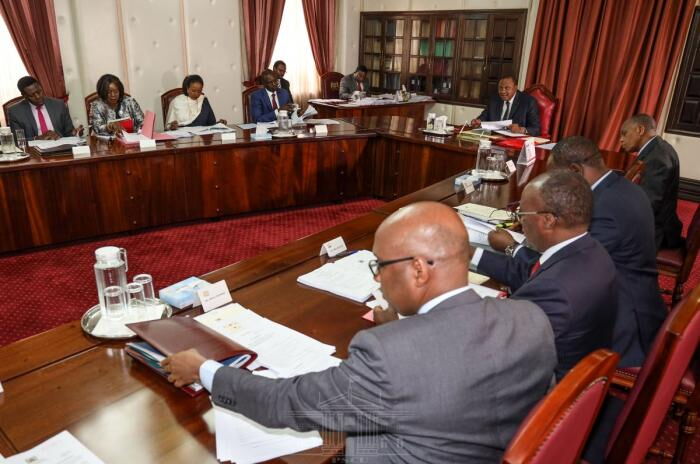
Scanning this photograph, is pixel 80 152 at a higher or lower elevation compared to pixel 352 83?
lower

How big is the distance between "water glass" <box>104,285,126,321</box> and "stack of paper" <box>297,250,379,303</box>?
1.80 ft

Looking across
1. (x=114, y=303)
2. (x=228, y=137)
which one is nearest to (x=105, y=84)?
(x=228, y=137)

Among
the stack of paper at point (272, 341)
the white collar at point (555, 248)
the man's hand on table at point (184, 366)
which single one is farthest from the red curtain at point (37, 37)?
the white collar at point (555, 248)

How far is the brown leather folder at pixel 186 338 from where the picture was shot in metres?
1.20

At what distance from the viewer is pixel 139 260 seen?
3438 millimetres

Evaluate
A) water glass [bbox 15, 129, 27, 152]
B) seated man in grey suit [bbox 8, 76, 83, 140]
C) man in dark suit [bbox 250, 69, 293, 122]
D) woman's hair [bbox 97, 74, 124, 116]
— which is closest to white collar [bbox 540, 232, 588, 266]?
water glass [bbox 15, 129, 27, 152]

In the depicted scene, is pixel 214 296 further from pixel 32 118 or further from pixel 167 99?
pixel 167 99

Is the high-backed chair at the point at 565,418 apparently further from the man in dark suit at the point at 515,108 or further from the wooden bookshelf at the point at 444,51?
the wooden bookshelf at the point at 444,51

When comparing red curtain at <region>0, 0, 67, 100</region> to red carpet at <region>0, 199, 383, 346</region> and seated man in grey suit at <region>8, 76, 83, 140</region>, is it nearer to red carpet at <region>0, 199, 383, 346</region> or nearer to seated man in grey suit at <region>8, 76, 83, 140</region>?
seated man in grey suit at <region>8, 76, 83, 140</region>

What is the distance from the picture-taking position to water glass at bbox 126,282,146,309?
4.97ft

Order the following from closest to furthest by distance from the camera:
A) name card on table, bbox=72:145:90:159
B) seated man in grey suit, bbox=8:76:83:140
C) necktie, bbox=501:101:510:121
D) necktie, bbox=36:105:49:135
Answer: name card on table, bbox=72:145:90:159, seated man in grey suit, bbox=8:76:83:140, necktie, bbox=36:105:49:135, necktie, bbox=501:101:510:121

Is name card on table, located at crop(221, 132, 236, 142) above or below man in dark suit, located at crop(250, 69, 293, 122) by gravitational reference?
below

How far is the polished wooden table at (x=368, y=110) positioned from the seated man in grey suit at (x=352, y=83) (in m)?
0.54

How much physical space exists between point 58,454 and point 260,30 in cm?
621
